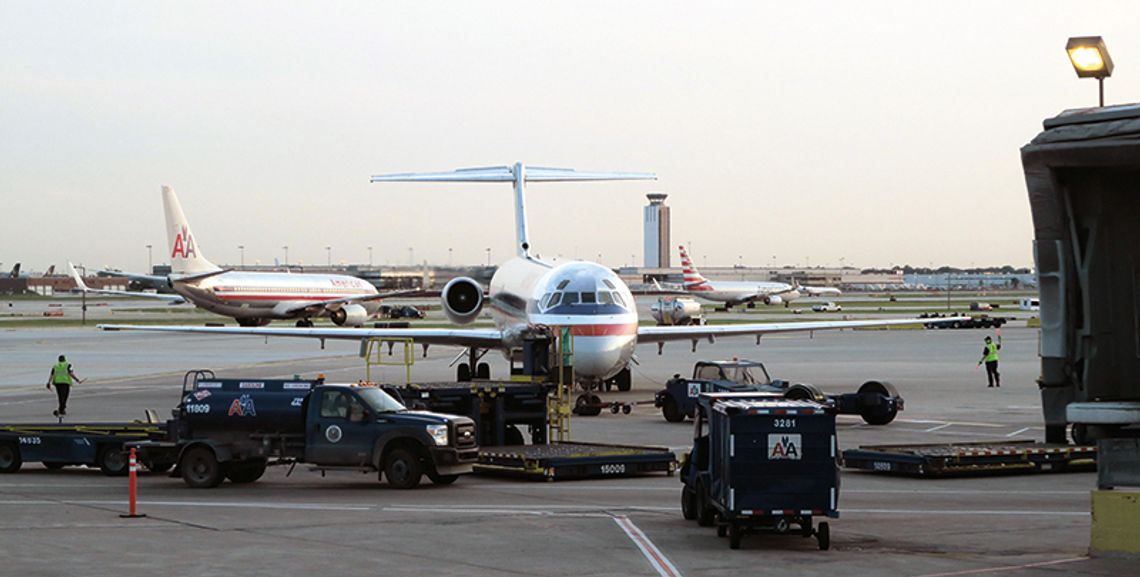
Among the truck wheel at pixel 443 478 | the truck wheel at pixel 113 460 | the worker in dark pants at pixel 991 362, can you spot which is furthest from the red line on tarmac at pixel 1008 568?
the worker in dark pants at pixel 991 362

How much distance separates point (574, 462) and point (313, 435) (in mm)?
4001

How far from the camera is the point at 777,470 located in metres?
15.3

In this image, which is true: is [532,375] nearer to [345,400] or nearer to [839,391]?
[345,400]

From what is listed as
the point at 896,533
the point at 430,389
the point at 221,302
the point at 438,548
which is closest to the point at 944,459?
the point at 896,533

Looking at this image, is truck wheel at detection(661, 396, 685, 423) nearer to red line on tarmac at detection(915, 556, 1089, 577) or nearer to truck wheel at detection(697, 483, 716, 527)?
truck wheel at detection(697, 483, 716, 527)

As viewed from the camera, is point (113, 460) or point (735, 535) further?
point (113, 460)

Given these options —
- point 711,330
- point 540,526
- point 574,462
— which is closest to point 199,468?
point 574,462

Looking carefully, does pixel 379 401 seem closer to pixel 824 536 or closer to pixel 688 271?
pixel 824 536

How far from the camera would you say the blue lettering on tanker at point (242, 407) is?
21188 millimetres

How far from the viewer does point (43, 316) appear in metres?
118

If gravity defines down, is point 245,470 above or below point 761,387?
below

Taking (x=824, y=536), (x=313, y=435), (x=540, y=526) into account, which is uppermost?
(x=313, y=435)

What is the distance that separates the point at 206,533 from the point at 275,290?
7160 centimetres

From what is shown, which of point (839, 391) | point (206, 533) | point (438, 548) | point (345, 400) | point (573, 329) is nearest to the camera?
point (438, 548)
